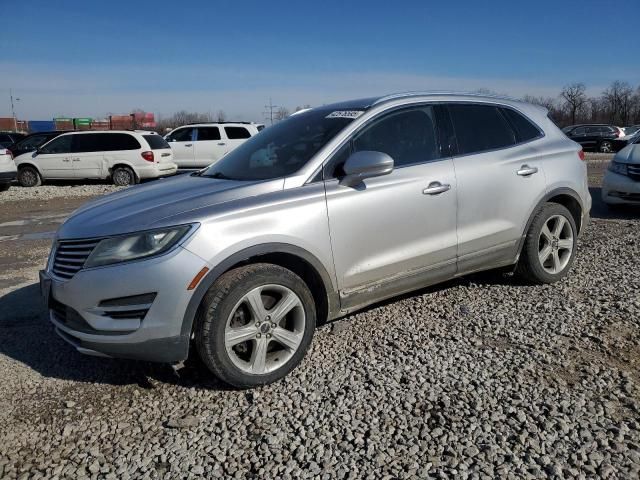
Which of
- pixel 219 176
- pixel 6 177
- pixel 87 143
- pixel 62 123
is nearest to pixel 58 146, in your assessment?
pixel 87 143

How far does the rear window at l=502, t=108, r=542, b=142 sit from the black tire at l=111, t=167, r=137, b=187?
41.4 ft

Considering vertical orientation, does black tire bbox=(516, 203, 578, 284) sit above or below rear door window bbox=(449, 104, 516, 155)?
below

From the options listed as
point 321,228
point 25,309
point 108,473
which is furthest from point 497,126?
point 25,309

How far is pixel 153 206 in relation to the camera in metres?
3.15

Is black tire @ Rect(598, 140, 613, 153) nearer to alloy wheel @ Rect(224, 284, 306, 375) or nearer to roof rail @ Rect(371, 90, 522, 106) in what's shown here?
roof rail @ Rect(371, 90, 522, 106)

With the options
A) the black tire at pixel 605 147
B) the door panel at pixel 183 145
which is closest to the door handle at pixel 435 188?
the door panel at pixel 183 145

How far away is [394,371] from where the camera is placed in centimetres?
326

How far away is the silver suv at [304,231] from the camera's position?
2.87m

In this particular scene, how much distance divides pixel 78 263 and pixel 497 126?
11.3 feet

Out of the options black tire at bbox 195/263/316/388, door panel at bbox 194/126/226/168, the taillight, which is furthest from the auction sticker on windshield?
door panel at bbox 194/126/226/168

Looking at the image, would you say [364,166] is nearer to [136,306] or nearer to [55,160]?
[136,306]

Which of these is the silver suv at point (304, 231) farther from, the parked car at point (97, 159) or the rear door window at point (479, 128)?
the parked car at point (97, 159)

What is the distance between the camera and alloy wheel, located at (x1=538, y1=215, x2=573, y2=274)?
4.63m

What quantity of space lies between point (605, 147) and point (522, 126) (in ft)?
82.7
